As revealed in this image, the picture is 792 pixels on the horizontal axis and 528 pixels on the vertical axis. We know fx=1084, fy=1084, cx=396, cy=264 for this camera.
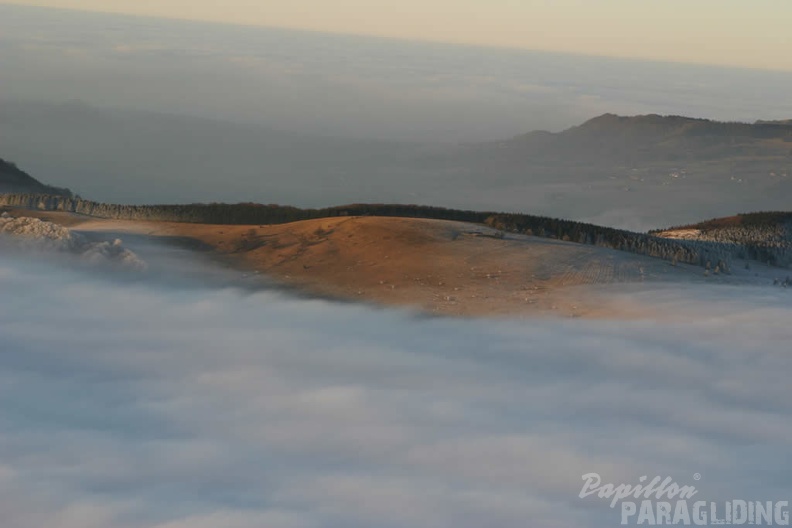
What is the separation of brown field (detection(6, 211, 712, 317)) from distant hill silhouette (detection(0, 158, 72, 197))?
133 ft

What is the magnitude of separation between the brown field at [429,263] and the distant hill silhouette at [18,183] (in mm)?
40408

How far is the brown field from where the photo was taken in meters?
35.6

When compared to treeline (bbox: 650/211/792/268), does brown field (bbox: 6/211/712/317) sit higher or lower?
lower

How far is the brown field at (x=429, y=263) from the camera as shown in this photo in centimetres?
3559

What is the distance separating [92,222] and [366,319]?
54.3ft

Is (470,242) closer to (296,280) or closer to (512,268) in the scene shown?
(512,268)

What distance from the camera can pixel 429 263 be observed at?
126 feet

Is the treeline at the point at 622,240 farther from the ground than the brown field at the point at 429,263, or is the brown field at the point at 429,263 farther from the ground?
the treeline at the point at 622,240

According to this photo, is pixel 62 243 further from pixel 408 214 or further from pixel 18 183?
pixel 18 183

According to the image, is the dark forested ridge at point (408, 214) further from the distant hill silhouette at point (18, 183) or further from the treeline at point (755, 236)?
the distant hill silhouette at point (18, 183)

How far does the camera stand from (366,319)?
111 feet

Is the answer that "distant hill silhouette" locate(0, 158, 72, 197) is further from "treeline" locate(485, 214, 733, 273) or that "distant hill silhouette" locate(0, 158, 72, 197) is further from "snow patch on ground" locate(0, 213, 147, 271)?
"treeline" locate(485, 214, 733, 273)

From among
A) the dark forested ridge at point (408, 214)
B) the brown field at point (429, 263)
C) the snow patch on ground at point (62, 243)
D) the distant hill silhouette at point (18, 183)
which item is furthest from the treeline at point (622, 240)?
the distant hill silhouette at point (18, 183)

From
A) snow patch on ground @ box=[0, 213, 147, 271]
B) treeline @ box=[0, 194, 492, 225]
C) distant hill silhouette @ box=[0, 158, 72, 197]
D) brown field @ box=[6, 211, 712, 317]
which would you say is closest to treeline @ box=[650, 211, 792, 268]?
brown field @ box=[6, 211, 712, 317]
